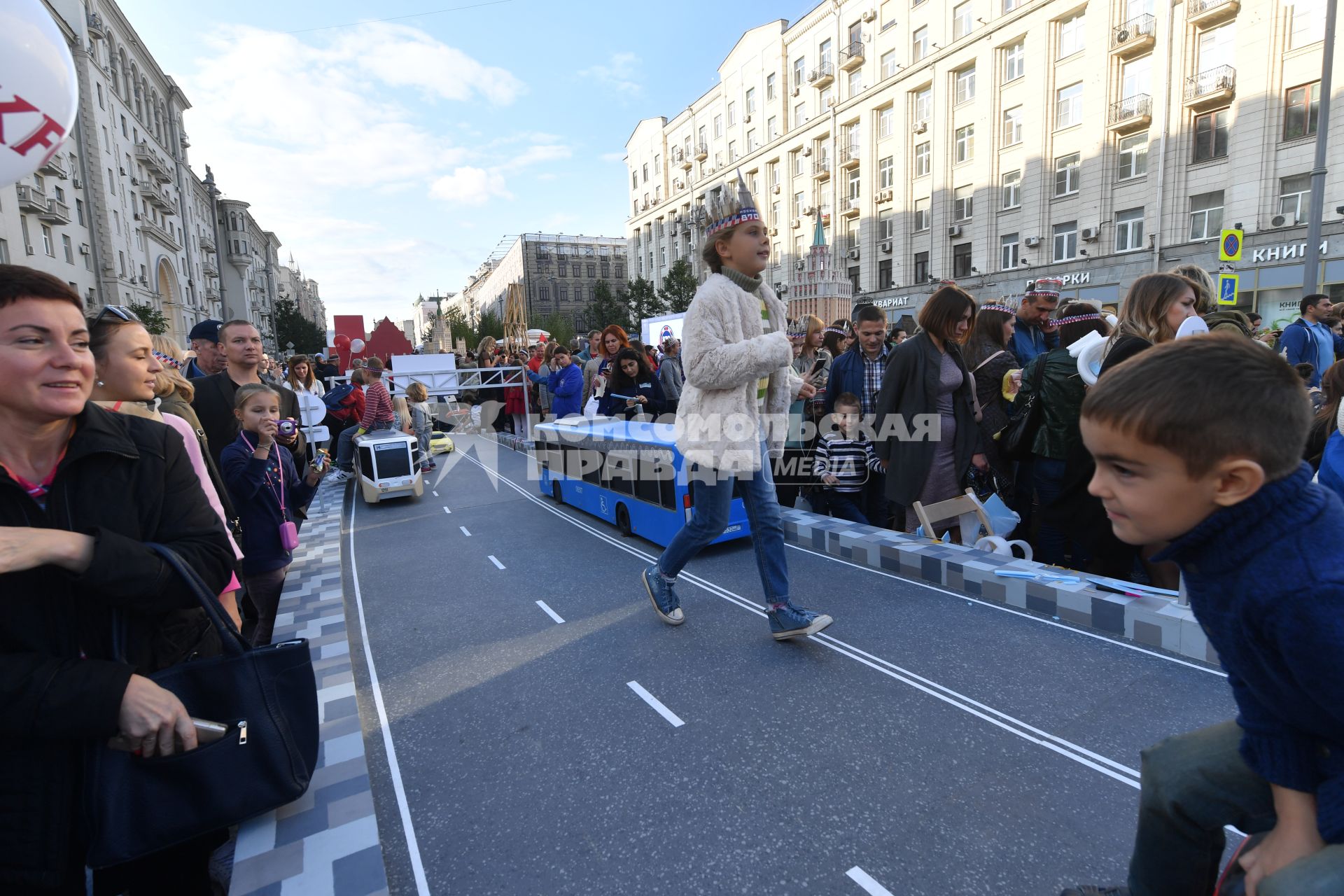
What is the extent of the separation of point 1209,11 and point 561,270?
73.8 metres

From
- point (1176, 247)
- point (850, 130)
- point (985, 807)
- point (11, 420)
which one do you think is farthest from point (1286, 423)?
point (850, 130)

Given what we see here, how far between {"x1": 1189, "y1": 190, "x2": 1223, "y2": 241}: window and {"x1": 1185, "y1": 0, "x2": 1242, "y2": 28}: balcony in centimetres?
561

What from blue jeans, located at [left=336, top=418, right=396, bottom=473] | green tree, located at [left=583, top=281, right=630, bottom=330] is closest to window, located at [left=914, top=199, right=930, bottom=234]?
green tree, located at [left=583, top=281, right=630, bottom=330]

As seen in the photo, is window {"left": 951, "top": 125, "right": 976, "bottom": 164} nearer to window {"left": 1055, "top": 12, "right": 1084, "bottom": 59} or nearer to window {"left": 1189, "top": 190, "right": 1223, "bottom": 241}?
window {"left": 1055, "top": 12, "right": 1084, "bottom": 59}

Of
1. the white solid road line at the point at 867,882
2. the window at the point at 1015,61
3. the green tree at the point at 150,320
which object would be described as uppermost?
the window at the point at 1015,61

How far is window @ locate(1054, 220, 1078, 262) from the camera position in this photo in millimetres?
26625

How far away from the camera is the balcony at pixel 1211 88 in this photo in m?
21.7

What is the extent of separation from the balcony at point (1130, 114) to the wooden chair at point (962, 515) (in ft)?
89.0

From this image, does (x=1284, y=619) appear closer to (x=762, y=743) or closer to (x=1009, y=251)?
(x=762, y=743)

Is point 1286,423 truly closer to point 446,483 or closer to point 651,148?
point 446,483

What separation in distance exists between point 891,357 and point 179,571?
4.24 m

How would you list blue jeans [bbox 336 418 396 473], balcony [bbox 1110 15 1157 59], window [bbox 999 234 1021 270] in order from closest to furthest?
blue jeans [bbox 336 418 396 473], balcony [bbox 1110 15 1157 59], window [bbox 999 234 1021 270]

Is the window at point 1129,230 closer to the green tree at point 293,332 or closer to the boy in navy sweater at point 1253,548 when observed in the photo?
the boy in navy sweater at point 1253,548

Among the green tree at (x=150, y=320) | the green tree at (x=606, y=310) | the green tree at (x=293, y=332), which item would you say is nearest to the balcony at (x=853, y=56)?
the green tree at (x=606, y=310)
